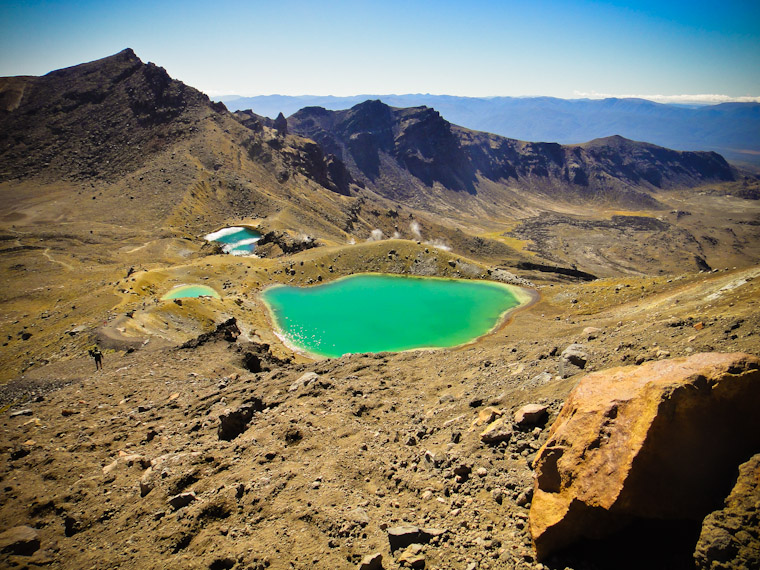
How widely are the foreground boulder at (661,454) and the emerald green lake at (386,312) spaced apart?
35929 mm

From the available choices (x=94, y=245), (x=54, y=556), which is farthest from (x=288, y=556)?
(x=94, y=245)

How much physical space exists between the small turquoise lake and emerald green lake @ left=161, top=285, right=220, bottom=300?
30.7 m

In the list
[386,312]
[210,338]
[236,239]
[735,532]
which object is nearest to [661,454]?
[735,532]

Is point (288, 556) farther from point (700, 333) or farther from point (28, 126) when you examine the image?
point (28, 126)

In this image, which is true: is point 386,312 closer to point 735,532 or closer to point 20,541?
point 20,541

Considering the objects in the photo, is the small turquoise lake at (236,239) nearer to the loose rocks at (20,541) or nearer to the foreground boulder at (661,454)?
the loose rocks at (20,541)

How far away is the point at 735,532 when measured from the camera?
6.88 m

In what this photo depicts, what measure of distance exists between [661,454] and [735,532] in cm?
152

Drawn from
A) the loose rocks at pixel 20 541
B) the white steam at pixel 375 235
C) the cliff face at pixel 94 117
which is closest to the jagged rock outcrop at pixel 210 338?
the loose rocks at pixel 20 541

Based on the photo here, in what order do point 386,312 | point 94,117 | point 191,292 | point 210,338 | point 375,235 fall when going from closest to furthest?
point 210,338
point 386,312
point 191,292
point 375,235
point 94,117

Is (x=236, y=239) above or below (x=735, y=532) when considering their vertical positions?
above

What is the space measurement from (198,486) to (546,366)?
17.0 metres

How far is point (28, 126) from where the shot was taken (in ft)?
457

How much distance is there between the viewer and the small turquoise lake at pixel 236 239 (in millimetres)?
90919
